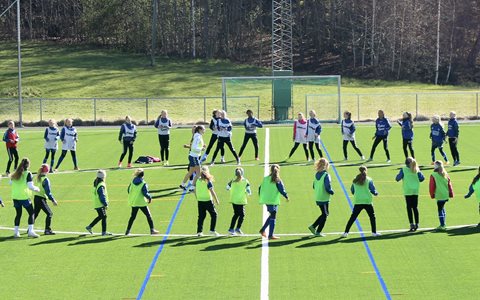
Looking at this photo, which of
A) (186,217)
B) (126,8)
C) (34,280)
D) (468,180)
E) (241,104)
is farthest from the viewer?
(126,8)

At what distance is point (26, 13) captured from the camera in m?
96.8

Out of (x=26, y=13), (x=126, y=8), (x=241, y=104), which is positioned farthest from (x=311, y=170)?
(x=26, y=13)

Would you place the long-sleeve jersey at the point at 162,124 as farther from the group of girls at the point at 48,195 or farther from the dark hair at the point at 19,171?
the dark hair at the point at 19,171

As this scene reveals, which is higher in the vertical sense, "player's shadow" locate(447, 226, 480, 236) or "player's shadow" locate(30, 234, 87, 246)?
"player's shadow" locate(447, 226, 480, 236)

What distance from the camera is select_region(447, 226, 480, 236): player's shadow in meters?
21.3

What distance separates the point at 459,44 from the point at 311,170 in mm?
57480

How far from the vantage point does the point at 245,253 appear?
19594 millimetres

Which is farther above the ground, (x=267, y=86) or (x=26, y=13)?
(x=26, y=13)

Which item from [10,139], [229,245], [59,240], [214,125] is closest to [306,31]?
[214,125]

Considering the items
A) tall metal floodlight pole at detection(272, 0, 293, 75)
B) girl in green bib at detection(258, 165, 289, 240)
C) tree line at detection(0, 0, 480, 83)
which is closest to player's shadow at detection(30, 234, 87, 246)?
girl in green bib at detection(258, 165, 289, 240)

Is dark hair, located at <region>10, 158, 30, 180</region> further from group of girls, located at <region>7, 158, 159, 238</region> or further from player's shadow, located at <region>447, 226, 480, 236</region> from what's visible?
player's shadow, located at <region>447, 226, 480, 236</region>

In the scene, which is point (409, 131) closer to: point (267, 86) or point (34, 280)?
point (34, 280)

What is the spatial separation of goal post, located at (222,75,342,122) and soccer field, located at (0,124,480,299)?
80.8 ft

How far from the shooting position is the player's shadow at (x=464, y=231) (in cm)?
2131
